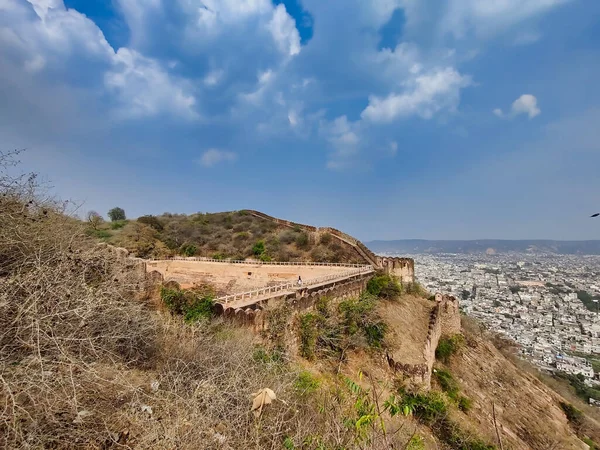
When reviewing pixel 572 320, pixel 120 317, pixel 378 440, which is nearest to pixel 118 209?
pixel 120 317

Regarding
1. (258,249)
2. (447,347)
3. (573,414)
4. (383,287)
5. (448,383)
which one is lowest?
(573,414)

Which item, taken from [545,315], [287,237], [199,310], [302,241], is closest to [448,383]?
[199,310]

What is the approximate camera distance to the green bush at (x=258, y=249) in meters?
31.1

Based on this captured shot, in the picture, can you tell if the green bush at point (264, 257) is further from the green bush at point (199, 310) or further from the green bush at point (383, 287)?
the green bush at point (199, 310)

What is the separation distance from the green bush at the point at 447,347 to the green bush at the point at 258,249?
18841 millimetres

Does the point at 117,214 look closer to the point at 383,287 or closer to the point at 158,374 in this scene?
the point at 383,287

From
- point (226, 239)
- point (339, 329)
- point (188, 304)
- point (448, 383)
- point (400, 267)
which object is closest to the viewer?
point (188, 304)

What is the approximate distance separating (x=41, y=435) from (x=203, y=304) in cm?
742

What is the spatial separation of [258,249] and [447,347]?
65.1 ft

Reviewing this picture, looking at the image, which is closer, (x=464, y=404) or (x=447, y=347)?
(x=464, y=404)

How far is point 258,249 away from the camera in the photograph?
31281 mm

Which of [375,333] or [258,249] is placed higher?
[258,249]

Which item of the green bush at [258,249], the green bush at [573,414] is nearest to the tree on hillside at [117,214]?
the green bush at [258,249]

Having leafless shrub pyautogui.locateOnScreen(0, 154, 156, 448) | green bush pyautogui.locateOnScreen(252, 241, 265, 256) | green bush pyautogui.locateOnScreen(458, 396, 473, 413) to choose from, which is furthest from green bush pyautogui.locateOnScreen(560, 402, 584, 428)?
green bush pyautogui.locateOnScreen(252, 241, 265, 256)
